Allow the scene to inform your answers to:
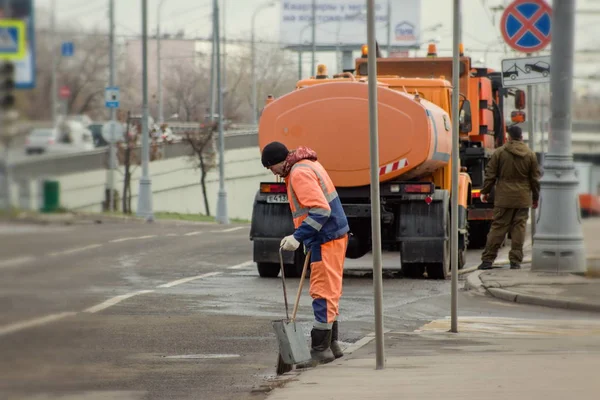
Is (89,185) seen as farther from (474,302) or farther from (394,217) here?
(394,217)

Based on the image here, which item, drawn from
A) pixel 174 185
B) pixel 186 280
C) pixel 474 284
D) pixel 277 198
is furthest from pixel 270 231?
pixel 174 185

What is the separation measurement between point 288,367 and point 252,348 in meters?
1.32

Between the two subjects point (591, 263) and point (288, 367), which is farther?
point (591, 263)

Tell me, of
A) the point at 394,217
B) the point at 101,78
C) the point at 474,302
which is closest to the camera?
the point at 101,78

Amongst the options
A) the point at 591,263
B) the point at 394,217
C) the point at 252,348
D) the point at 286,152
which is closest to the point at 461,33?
the point at 286,152

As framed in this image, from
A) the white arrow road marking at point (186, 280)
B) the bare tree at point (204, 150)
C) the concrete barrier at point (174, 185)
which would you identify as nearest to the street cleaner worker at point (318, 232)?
the concrete barrier at point (174, 185)

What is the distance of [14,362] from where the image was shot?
2.48m

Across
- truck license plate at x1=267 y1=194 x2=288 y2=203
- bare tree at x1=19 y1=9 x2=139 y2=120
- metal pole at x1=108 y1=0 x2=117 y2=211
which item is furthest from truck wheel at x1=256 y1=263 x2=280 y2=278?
bare tree at x1=19 y1=9 x2=139 y2=120

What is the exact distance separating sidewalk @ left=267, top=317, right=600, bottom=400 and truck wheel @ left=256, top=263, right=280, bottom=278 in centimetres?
626

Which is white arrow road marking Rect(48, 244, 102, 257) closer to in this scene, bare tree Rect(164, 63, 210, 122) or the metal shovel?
bare tree Rect(164, 63, 210, 122)

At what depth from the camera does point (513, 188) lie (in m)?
16.6

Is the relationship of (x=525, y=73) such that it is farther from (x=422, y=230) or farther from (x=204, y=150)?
(x=204, y=150)

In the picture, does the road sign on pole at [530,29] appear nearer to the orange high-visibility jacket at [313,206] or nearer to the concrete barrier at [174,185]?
the orange high-visibility jacket at [313,206]

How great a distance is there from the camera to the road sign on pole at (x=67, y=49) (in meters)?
2.27
